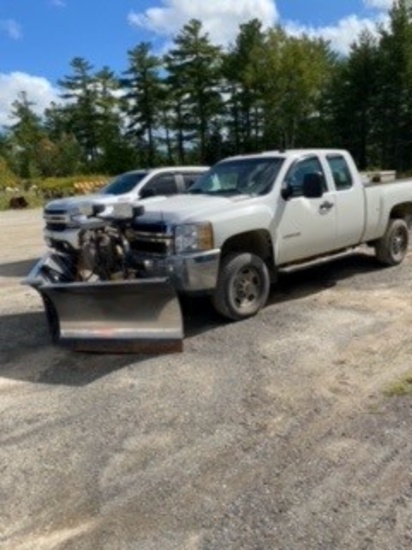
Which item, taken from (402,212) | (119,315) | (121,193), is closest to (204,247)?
(119,315)

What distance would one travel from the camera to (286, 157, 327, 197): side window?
26.8ft

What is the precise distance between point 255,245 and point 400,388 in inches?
116

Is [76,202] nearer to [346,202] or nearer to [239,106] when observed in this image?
[346,202]

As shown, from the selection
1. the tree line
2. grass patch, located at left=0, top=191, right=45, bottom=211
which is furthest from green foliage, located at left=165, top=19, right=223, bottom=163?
grass patch, located at left=0, top=191, right=45, bottom=211

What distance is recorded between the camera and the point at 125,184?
40.8 feet

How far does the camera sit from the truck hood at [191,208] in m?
7.08

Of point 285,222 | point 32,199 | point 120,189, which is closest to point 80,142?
point 32,199

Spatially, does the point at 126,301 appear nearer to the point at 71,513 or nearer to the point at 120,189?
the point at 71,513

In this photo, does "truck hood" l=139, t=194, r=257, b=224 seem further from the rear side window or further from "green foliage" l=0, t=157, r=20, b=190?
"green foliage" l=0, t=157, r=20, b=190

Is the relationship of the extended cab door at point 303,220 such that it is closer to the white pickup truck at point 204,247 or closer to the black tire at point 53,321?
the white pickup truck at point 204,247

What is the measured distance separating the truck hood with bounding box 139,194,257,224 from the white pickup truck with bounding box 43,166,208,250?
355cm

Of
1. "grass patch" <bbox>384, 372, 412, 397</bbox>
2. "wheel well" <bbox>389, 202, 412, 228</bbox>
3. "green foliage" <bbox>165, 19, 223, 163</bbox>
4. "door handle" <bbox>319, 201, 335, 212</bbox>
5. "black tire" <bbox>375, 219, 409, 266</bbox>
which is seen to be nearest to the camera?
"grass patch" <bbox>384, 372, 412, 397</bbox>

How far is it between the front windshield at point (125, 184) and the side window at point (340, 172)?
14.4 ft

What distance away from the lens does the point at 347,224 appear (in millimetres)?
8922
